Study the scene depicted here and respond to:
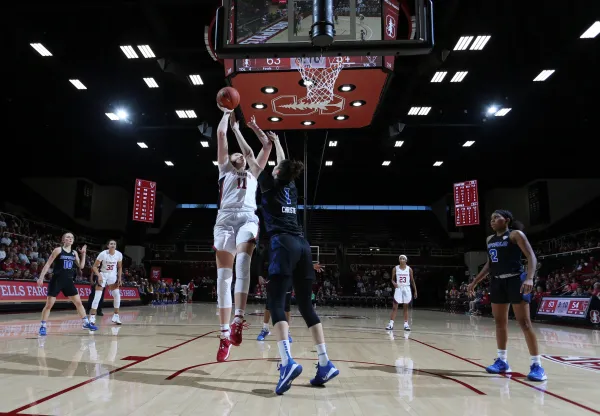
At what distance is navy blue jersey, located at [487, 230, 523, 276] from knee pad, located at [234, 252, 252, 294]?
2.52m

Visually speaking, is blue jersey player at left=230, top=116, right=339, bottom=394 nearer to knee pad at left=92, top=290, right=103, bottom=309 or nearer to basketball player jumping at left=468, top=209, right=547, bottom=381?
basketball player jumping at left=468, top=209, right=547, bottom=381

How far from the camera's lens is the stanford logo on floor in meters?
4.88

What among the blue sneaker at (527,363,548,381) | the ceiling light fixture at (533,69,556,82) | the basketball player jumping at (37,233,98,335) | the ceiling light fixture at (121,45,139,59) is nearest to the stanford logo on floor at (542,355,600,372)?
the blue sneaker at (527,363,548,381)

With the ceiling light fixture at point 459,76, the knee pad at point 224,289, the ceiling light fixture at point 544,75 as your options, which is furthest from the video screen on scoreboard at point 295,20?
the ceiling light fixture at point 544,75

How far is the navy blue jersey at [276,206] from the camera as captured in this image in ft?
11.9

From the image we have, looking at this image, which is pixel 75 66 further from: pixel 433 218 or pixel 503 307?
pixel 433 218

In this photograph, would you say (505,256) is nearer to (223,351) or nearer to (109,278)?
(223,351)

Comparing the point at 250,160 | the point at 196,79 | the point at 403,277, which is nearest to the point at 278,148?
the point at 250,160

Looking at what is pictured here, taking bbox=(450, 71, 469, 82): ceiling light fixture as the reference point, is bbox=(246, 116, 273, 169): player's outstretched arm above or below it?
below

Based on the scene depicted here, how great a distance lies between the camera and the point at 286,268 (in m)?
3.41

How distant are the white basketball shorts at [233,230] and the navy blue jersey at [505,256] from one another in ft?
8.13

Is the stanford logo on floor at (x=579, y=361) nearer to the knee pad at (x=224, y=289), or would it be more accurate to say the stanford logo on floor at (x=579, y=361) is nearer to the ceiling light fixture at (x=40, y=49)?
the knee pad at (x=224, y=289)

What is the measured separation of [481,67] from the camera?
12086mm

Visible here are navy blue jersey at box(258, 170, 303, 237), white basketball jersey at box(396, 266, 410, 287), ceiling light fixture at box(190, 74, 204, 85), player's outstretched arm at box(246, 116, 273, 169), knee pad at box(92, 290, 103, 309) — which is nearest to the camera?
navy blue jersey at box(258, 170, 303, 237)
